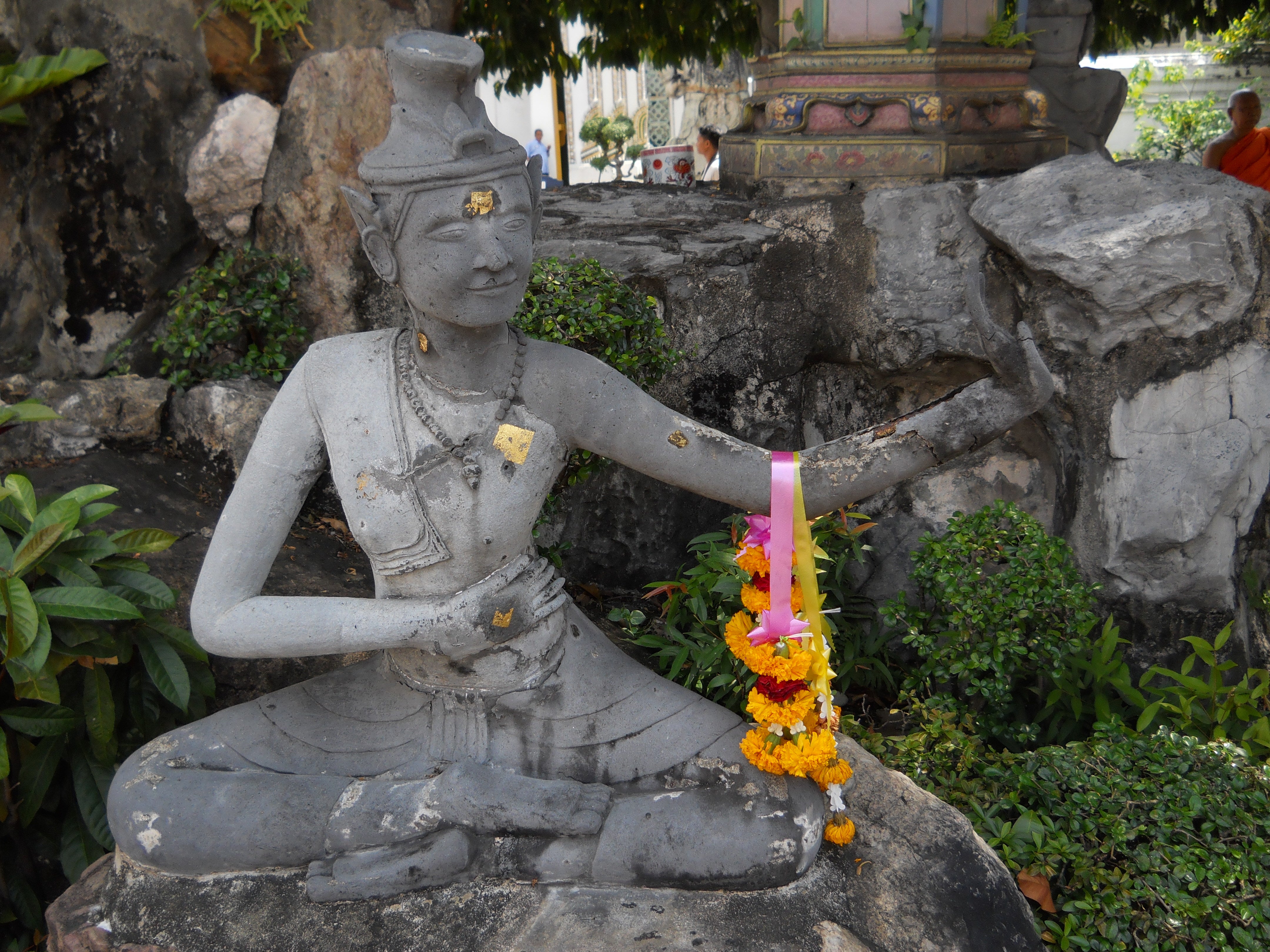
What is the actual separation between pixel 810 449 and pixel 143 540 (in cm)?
211

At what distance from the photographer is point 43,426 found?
13.2 ft

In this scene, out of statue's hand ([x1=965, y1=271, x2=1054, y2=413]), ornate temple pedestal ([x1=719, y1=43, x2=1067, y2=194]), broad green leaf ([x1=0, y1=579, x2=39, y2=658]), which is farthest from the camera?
ornate temple pedestal ([x1=719, y1=43, x2=1067, y2=194])

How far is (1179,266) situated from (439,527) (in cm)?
254

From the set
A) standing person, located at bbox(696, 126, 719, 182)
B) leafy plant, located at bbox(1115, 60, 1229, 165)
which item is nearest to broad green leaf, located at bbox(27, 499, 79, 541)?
standing person, located at bbox(696, 126, 719, 182)

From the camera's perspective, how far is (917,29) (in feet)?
14.6

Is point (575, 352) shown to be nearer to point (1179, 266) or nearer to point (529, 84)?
point (1179, 266)

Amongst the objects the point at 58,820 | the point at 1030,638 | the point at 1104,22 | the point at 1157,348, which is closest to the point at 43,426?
the point at 58,820

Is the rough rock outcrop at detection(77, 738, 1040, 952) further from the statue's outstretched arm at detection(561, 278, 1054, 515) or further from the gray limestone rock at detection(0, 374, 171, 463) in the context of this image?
the gray limestone rock at detection(0, 374, 171, 463)

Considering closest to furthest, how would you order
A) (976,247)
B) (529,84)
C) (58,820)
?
(58,820) < (976,247) < (529,84)

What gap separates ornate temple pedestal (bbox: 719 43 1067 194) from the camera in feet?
14.5

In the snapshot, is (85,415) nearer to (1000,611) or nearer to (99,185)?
(99,185)

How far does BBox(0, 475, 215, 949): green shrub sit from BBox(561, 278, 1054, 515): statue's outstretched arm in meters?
1.50

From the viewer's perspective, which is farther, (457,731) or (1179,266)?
(1179,266)

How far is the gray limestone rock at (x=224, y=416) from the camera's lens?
405cm
